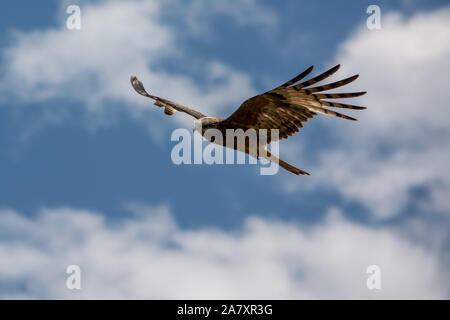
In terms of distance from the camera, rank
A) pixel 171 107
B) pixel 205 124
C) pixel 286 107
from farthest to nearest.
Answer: pixel 171 107
pixel 205 124
pixel 286 107

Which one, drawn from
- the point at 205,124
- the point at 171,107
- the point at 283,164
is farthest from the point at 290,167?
the point at 171,107

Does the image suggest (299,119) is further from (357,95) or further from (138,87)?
(138,87)

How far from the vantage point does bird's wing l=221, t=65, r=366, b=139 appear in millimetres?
9055

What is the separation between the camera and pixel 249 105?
30.2 feet

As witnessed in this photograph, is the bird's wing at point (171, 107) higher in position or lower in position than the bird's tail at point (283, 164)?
higher

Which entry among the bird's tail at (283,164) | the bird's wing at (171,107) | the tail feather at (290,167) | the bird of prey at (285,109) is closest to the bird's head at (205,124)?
the bird of prey at (285,109)

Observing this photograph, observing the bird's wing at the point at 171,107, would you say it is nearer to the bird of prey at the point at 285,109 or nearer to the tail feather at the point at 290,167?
the bird of prey at the point at 285,109

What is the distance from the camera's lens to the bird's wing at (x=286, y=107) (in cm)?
905

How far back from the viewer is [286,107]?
9.32 m

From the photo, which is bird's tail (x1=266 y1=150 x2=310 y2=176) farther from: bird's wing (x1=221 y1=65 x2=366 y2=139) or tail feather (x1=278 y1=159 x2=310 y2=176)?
bird's wing (x1=221 y1=65 x2=366 y2=139)

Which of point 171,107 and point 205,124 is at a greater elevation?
point 171,107

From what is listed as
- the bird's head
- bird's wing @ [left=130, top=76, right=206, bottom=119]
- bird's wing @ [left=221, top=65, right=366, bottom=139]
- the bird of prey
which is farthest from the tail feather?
bird's wing @ [left=130, top=76, right=206, bottom=119]

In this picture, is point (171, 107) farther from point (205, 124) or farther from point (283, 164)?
point (283, 164)
